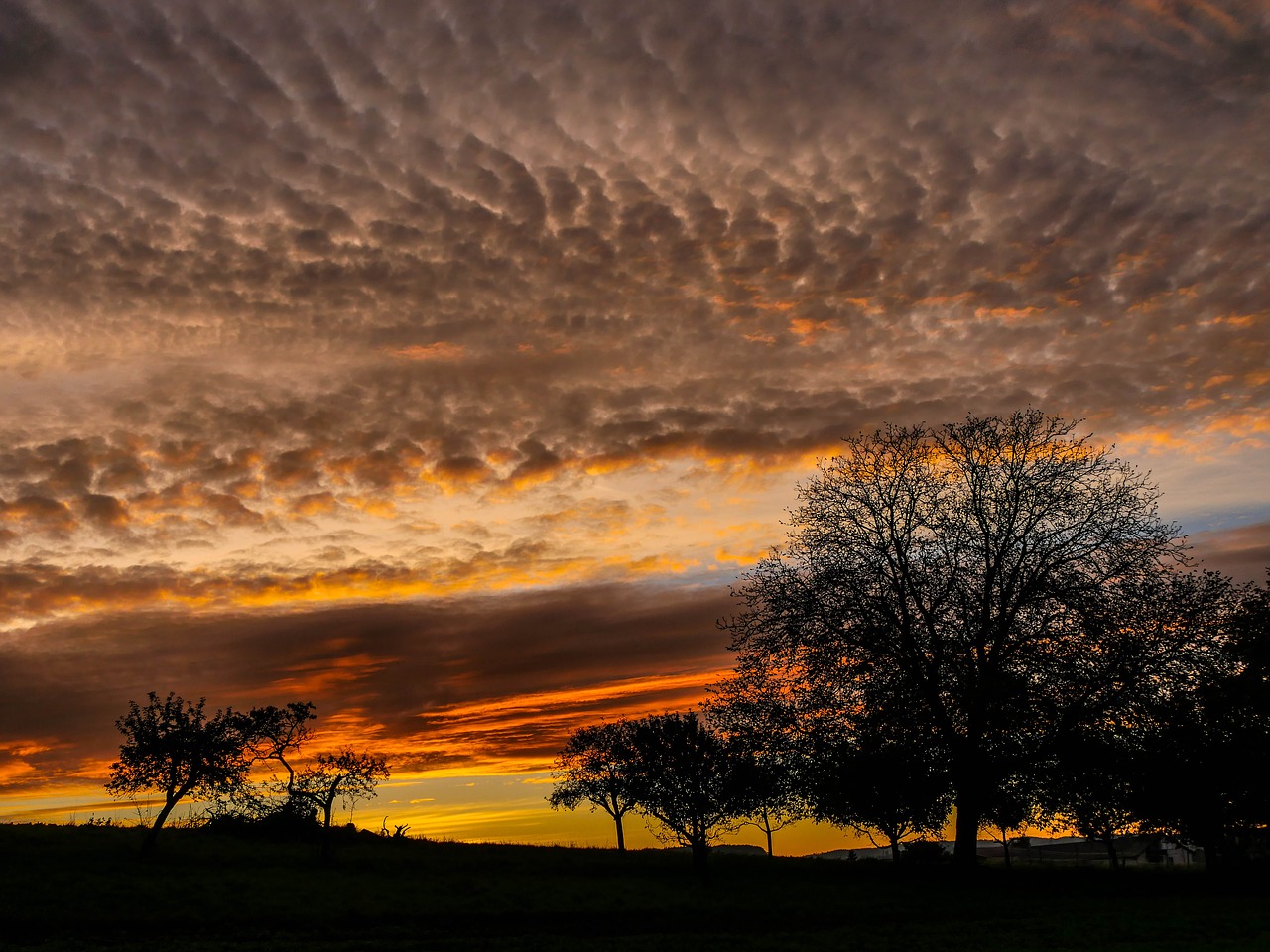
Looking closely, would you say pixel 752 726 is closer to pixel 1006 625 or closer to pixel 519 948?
pixel 1006 625

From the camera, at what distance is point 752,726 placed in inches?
1484

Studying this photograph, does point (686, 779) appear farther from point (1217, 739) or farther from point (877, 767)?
point (1217, 739)

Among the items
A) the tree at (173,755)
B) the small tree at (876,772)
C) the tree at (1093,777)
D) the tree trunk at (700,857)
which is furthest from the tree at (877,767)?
the tree at (173,755)

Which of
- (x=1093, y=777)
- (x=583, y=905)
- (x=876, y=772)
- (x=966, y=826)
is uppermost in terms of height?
(x=876, y=772)

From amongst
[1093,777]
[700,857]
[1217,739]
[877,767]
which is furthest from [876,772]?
[1217,739]

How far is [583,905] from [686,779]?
15.3m

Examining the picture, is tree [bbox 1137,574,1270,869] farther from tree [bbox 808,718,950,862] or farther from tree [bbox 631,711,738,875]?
tree [bbox 631,711,738,875]

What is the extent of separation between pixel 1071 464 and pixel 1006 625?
7.19m

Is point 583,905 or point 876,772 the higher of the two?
point 876,772

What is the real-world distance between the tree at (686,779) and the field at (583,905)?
242 centimetres

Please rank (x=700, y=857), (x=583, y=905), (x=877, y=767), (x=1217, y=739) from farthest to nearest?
1. (x=700, y=857)
2. (x=1217, y=739)
3. (x=877, y=767)
4. (x=583, y=905)

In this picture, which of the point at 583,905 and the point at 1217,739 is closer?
the point at 583,905

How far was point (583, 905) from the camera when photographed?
33750 mm

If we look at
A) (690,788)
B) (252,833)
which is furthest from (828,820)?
(252,833)
